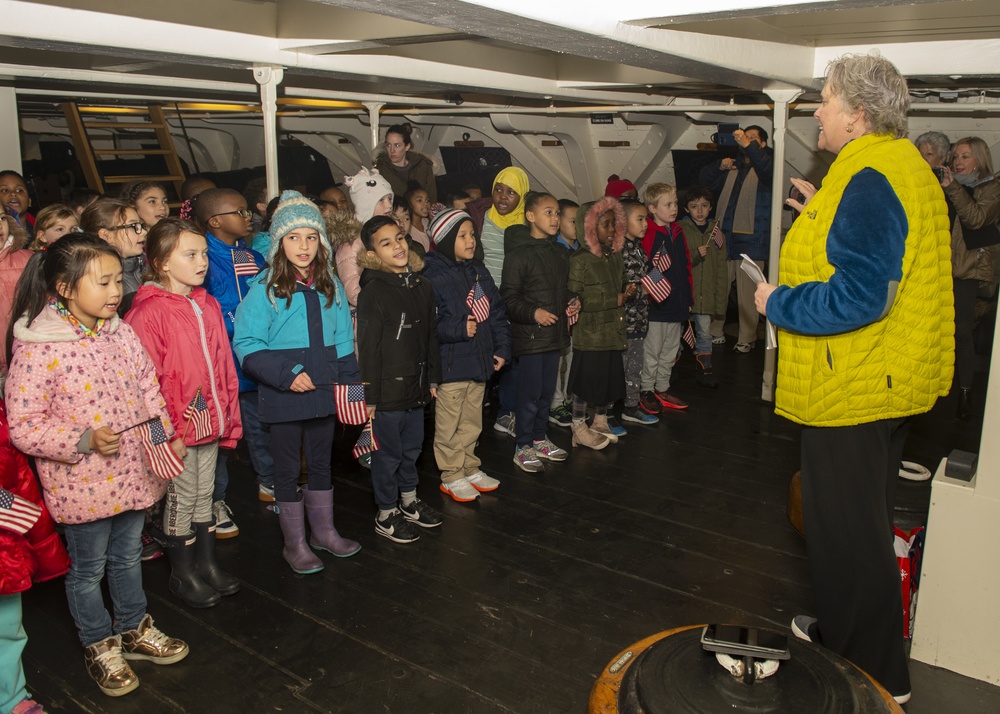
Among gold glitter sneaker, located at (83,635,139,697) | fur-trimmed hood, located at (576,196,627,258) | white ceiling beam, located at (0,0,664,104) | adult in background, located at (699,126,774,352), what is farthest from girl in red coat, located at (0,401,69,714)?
adult in background, located at (699,126,774,352)

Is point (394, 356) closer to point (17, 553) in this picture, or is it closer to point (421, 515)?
point (421, 515)

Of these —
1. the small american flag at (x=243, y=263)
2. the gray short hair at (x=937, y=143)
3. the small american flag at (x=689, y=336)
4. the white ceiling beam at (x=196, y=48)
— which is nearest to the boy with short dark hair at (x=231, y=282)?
the small american flag at (x=243, y=263)

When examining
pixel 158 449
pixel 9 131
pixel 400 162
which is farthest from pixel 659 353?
pixel 9 131

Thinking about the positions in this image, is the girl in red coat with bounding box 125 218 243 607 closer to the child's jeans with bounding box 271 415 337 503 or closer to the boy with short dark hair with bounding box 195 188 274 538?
the child's jeans with bounding box 271 415 337 503

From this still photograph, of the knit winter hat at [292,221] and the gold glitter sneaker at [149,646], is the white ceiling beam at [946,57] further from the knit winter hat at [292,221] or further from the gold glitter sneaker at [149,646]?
the gold glitter sneaker at [149,646]

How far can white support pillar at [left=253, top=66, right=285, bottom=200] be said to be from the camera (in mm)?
4859

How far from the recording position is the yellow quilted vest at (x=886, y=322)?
8.48 feet

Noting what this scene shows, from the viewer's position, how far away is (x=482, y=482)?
16.0ft

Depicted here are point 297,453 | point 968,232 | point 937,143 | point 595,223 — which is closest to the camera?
point 297,453

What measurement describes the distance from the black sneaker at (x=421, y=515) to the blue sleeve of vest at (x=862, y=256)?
2480 millimetres

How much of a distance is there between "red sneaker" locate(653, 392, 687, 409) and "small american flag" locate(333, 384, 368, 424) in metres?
3.10

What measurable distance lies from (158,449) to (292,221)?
1182 mm

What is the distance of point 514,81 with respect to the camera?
6336 millimetres

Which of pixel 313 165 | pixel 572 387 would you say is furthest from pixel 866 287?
pixel 313 165
